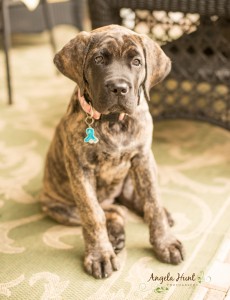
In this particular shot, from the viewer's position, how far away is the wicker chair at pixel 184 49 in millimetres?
2734

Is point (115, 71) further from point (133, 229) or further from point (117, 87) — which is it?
point (133, 229)

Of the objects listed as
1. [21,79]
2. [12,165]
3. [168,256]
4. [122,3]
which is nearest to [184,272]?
[168,256]

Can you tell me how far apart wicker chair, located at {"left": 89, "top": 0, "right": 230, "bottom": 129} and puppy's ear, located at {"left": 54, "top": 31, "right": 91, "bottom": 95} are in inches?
38.4

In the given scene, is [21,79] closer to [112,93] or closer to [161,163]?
[161,163]

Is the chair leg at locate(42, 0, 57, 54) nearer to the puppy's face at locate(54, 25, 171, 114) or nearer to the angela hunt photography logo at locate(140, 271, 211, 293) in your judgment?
the puppy's face at locate(54, 25, 171, 114)

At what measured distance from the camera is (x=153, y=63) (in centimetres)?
185

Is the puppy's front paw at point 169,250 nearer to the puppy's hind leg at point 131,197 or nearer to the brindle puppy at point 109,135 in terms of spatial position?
the brindle puppy at point 109,135

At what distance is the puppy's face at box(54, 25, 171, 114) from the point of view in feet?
5.68

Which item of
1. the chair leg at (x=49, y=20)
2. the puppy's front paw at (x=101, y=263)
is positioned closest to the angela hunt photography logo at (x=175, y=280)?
the puppy's front paw at (x=101, y=263)

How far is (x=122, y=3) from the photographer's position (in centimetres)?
271

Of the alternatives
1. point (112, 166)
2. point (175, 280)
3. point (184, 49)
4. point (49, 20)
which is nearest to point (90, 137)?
point (112, 166)

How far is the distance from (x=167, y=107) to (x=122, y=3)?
0.70 metres

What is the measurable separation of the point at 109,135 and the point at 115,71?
0.27 metres

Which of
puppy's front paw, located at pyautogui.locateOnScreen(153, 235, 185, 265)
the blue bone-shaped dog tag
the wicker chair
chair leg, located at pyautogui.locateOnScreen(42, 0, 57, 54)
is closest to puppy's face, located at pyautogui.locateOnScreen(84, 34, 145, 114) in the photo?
the blue bone-shaped dog tag
